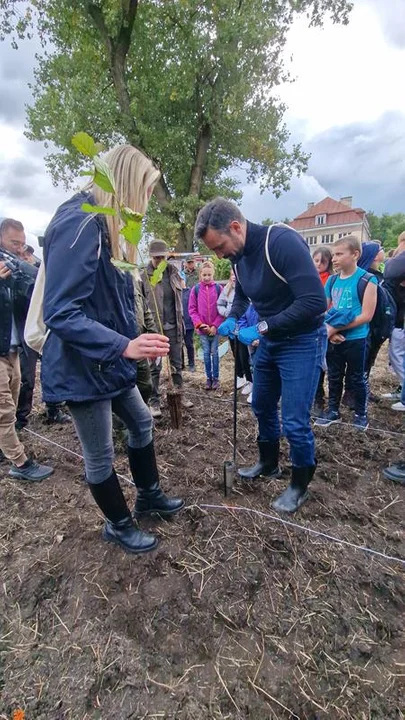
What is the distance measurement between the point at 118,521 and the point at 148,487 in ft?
1.12

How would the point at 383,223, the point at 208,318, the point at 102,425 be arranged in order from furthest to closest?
the point at 383,223 < the point at 208,318 < the point at 102,425

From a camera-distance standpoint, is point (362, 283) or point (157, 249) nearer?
point (362, 283)

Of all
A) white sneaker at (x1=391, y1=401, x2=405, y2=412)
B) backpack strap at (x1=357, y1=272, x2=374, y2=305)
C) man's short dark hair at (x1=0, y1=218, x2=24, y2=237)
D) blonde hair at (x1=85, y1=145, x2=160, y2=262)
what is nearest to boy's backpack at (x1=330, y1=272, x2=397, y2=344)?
backpack strap at (x1=357, y1=272, x2=374, y2=305)

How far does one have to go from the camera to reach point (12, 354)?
3.47 meters

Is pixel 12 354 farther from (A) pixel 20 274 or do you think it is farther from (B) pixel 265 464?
(B) pixel 265 464

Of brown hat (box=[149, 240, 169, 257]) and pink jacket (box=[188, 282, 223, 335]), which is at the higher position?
brown hat (box=[149, 240, 169, 257])

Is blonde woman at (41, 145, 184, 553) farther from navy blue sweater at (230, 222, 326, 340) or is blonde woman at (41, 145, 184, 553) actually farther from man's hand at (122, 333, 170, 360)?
navy blue sweater at (230, 222, 326, 340)

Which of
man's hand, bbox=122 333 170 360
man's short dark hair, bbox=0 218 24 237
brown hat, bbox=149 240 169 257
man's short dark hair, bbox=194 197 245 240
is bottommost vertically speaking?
man's hand, bbox=122 333 170 360

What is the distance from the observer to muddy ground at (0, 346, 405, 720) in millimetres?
1627

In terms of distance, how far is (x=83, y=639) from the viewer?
6.09 feet

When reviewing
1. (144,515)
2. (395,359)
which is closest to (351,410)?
(395,359)

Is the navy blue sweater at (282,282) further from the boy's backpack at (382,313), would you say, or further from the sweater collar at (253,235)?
the boy's backpack at (382,313)

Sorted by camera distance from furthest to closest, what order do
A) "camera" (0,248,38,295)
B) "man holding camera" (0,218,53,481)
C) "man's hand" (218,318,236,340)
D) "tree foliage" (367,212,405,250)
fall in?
"tree foliage" (367,212,405,250) → "camera" (0,248,38,295) → "man holding camera" (0,218,53,481) → "man's hand" (218,318,236,340)

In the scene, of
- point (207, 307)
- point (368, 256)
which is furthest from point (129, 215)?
point (207, 307)
